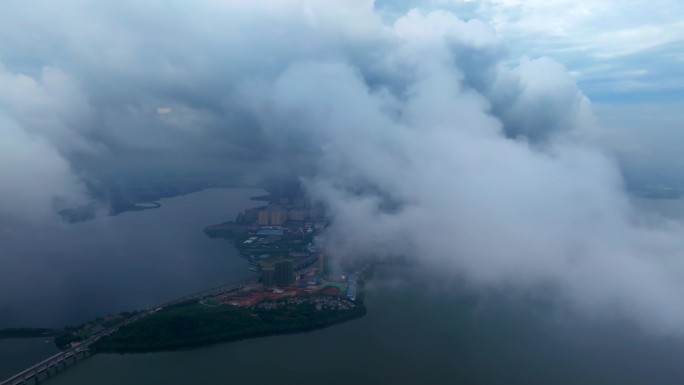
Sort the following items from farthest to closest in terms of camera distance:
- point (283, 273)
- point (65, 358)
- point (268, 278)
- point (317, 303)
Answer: point (283, 273) < point (268, 278) < point (317, 303) < point (65, 358)

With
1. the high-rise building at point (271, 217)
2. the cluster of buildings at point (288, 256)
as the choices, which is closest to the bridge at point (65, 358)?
the cluster of buildings at point (288, 256)

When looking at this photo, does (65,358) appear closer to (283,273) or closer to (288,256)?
(283,273)

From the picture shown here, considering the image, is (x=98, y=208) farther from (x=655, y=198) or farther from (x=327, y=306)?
(x=655, y=198)

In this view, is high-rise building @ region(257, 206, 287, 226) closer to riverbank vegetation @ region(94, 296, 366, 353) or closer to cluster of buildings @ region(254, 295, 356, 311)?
cluster of buildings @ region(254, 295, 356, 311)

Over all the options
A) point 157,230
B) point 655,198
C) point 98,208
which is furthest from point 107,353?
point 655,198

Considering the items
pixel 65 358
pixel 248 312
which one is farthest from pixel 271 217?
pixel 65 358

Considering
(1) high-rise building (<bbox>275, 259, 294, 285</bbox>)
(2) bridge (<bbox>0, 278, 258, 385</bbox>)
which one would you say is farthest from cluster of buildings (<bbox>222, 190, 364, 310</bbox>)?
(2) bridge (<bbox>0, 278, 258, 385</bbox>)

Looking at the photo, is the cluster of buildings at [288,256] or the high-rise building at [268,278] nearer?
the cluster of buildings at [288,256]

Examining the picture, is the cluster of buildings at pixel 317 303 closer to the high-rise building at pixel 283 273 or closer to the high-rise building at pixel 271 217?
the high-rise building at pixel 283 273
